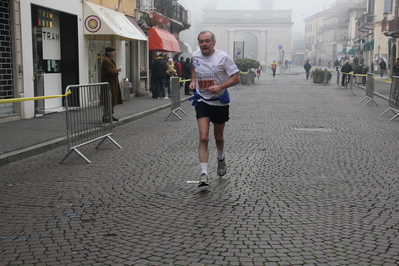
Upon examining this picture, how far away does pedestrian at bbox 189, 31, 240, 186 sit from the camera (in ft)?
21.0

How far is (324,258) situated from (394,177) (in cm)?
346

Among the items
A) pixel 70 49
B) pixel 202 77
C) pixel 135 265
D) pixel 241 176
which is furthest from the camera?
pixel 70 49

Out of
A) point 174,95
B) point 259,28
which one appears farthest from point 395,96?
point 259,28

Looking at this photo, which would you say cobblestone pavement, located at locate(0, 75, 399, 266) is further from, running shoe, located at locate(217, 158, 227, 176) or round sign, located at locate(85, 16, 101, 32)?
round sign, located at locate(85, 16, 101, 32)

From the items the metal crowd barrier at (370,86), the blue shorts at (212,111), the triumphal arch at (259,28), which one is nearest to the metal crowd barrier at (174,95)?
the metal crowd barrier at (370,86)

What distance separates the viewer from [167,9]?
105 feet

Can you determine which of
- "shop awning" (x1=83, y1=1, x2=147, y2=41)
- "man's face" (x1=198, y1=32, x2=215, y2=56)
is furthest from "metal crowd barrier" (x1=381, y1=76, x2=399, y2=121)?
"man's face" (x1=198, y1=32, x2=215, y2=56)

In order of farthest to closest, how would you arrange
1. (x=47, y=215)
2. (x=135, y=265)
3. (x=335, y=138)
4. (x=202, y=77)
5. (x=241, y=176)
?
1. (x=335, y=138)
2. (x=241, y=176)
3. (x=202, y=77)
4. (x=47, y=215)
5. (x=135, y=265)

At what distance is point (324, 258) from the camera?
13.4 ft

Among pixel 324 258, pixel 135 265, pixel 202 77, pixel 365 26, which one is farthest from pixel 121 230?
pixel 365 26

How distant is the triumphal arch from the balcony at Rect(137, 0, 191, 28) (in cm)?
5601

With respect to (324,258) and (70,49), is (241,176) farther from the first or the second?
(70,49)

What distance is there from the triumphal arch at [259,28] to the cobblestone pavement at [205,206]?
85.3 metres

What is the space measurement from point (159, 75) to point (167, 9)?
37.7 feet
